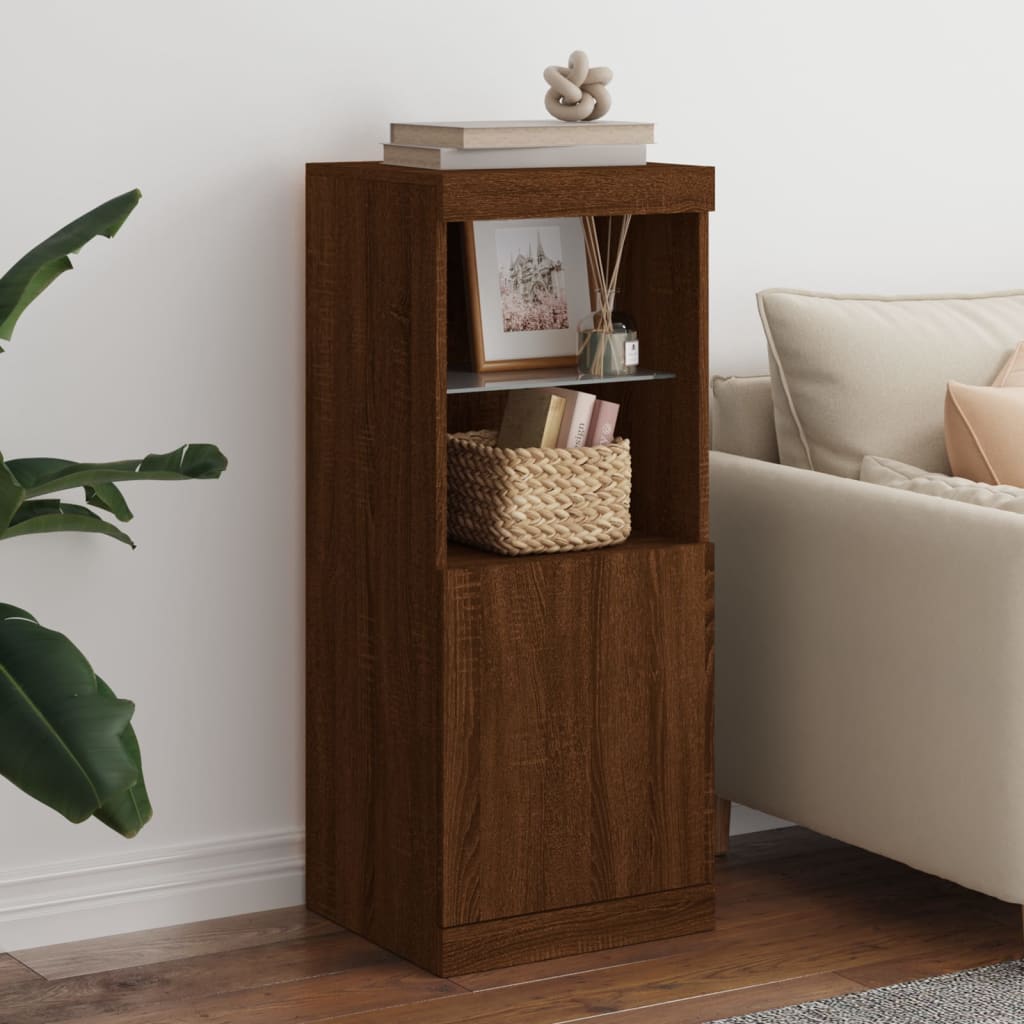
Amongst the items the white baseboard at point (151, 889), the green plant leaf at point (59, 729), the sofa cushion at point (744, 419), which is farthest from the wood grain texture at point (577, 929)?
the sofa cushion at point (744, 419)

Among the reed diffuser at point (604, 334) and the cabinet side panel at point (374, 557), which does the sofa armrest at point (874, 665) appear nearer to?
the reed diffuser at point (604, 334)

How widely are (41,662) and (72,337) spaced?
657 millimetres

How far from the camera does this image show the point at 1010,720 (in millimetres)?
2523

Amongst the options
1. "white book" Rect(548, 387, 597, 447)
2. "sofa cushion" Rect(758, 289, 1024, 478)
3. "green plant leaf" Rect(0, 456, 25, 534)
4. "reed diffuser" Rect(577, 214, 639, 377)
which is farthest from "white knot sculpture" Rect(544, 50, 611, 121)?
"green plant leaf" Rect(0, 456, 25, 534)

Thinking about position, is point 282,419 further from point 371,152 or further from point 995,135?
point 995,135

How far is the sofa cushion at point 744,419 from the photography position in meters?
3.14

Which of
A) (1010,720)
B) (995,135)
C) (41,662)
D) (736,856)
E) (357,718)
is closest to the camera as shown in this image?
(41,662)

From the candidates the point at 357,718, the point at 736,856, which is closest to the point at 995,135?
the point at 736,856

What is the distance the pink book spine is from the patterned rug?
2.76ft

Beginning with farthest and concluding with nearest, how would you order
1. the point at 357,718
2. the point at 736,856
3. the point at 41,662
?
the point at 736,856 < the point at 357,718 < the point at 41,662

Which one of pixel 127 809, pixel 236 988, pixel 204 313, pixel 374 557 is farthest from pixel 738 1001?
pixel 204 313

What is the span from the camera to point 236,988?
2.58 metres

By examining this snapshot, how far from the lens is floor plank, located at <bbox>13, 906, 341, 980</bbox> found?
8.75 feet

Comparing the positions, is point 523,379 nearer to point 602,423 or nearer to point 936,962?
point 602,423
